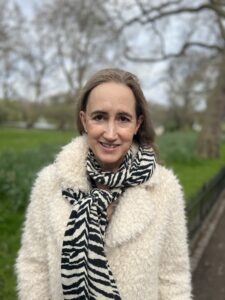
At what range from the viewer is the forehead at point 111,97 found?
1.79 meters

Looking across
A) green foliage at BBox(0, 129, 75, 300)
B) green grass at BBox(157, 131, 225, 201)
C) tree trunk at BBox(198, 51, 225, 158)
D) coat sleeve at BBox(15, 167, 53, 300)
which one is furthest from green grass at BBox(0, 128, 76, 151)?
coat sleeve at BBox(15, 167, 53, 300)

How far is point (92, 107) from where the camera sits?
1815mm

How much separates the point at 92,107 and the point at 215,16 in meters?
20.4

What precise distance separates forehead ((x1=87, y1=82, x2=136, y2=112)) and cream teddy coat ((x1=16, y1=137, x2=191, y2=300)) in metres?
0.23

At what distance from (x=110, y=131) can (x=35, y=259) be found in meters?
0.62

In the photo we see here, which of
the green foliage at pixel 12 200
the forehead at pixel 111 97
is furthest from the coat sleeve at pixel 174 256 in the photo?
the green foliage at pixel 12 200

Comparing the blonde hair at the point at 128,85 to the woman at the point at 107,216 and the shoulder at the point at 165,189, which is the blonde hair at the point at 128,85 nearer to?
the woman at the point at 107,216

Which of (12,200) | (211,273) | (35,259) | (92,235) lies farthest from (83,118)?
(12,200)

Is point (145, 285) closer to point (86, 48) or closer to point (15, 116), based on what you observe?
point (86, 48)

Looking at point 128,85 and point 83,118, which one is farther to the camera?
point 83,118

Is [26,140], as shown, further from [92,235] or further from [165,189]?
[92,235]

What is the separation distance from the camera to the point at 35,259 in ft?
6.17

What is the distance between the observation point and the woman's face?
5.87ft

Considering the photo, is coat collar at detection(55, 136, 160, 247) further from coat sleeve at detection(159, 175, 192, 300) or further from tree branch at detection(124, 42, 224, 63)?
tree branch at detection(124, 42, 224, 63)
